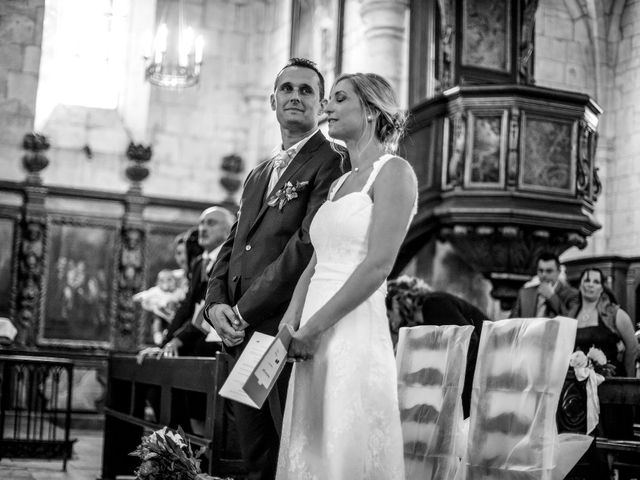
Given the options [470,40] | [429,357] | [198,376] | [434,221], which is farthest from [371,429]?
[470,40]

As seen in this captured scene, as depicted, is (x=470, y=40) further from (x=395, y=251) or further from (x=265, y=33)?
(x=395, y=251)

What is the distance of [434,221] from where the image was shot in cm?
861

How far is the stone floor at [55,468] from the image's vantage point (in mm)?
6258

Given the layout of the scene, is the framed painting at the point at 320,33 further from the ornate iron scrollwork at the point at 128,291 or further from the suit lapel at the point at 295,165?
the suit lapel at the point at 295,165

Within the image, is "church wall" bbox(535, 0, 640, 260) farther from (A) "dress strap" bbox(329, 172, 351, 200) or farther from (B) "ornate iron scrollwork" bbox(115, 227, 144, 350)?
(A) "dress strap" bbox(329, 172, 351, 200)

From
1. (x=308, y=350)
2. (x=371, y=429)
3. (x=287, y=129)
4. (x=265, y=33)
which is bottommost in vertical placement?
(x=371, y=429)

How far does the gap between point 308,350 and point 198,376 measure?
5.46 feet

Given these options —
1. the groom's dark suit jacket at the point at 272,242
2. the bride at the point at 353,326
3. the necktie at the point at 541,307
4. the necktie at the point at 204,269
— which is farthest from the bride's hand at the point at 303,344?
the necktie at the point at 541,307

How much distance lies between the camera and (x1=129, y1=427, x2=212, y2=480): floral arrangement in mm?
3328

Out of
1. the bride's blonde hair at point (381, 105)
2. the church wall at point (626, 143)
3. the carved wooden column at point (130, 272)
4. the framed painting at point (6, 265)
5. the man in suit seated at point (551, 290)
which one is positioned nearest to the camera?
the bride's blonde hair at point (381, 105)

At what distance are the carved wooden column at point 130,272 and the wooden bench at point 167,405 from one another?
5622 mm

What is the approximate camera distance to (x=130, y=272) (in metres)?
12.2

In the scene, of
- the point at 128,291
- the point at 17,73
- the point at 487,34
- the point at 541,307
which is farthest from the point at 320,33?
the point at 541,307

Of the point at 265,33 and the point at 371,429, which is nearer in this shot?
the point at 371,429
